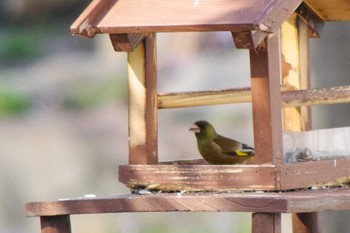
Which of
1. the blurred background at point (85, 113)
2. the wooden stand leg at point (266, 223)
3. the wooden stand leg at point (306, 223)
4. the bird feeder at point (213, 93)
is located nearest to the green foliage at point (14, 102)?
the blurred background at point (85, 113)

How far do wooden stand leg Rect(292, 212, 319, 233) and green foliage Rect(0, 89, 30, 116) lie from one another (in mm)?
3105

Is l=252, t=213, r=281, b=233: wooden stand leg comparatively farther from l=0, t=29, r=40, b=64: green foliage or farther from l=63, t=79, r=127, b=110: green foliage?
l=0, t=29, r=40, b=64: green foliage

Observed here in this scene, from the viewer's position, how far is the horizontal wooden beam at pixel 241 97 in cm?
411

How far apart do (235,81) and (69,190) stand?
107 cm

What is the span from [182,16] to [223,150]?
0.51 metres

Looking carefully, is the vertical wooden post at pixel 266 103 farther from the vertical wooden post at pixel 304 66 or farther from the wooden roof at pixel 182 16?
the vertical wooden post at pixel 304 66

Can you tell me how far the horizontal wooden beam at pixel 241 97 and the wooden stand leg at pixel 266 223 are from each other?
24.6 inches

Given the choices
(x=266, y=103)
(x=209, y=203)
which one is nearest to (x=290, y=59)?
(x=266, y=103)

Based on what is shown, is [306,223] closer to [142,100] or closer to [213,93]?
[213,93]

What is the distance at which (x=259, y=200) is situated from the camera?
11.7 feet

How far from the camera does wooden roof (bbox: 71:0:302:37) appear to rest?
3.74 meters

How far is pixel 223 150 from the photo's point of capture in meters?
4.17

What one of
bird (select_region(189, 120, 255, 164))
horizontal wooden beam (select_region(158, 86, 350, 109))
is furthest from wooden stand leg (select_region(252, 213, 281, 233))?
horizontal wooden beam (select_region(158, 86, 350, 109))

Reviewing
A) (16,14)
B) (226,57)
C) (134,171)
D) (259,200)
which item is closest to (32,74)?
(16,14)
